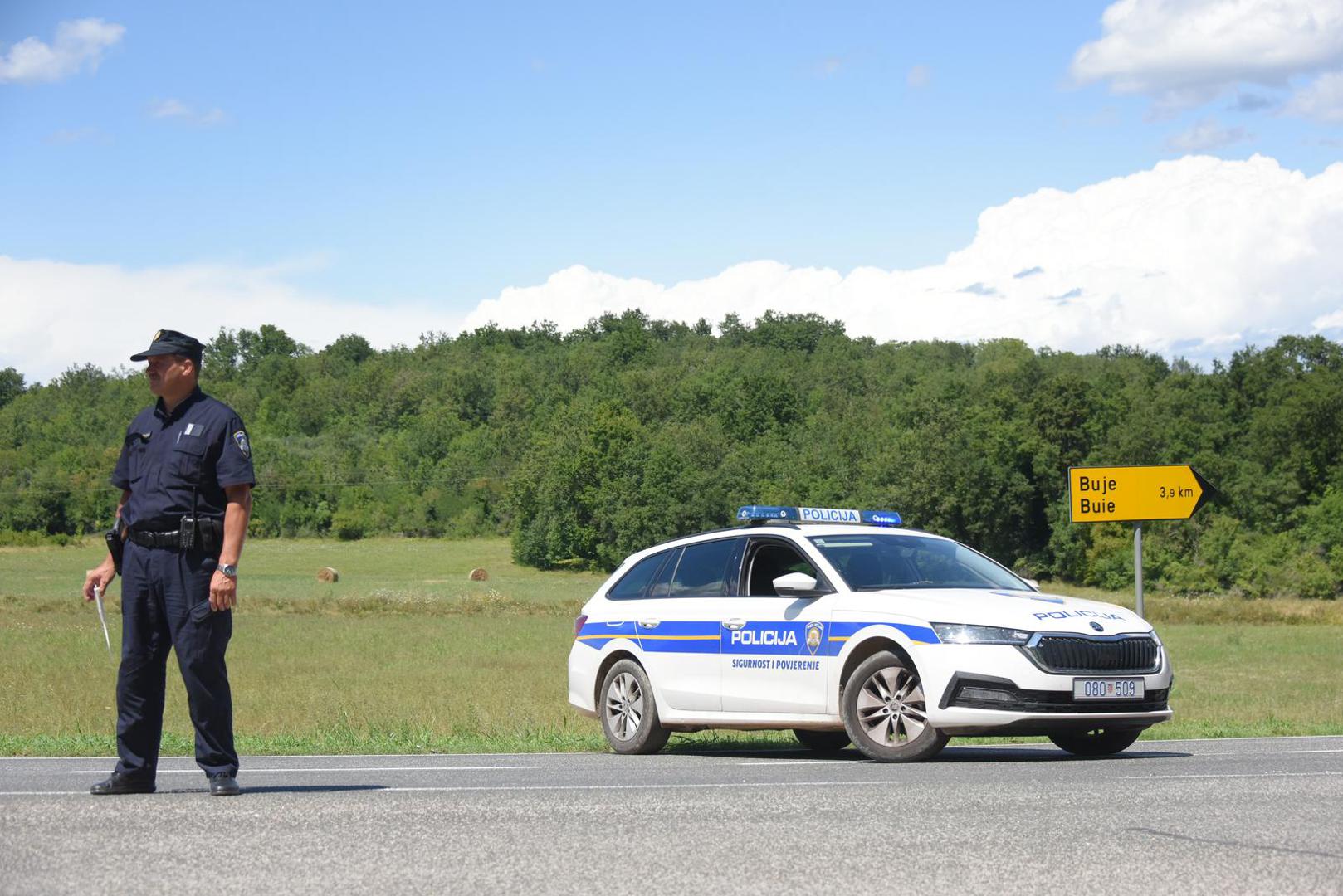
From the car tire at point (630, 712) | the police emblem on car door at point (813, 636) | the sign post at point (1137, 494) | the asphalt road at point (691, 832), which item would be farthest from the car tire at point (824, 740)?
the sign post at point (1137, 494)

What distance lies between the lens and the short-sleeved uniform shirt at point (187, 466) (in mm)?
7879

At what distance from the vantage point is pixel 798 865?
6.06m

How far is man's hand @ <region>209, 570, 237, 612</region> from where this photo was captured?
7.73 metres

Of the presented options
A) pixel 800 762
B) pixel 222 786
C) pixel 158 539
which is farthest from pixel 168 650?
pixel 800 762

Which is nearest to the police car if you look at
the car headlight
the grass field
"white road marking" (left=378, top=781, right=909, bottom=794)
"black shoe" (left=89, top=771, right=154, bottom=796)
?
the car headlight

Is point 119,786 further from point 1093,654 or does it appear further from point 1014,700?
point 1093,654

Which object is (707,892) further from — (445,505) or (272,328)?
(272,328)

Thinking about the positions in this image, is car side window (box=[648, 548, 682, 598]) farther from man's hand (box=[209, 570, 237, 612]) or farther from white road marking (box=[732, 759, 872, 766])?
man's hand (box=[209, 570, 237, 612])

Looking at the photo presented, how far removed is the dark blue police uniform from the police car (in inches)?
175

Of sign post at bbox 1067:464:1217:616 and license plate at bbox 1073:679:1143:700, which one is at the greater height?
sign post at bbox 1067:464:1217:616

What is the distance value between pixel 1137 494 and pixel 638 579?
312 inches

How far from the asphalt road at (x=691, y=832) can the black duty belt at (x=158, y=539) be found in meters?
1.18

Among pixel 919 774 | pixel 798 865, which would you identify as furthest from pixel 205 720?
pixel 919 774

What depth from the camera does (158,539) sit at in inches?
310
